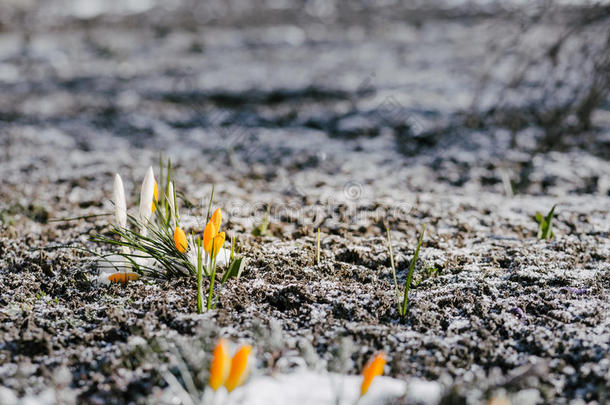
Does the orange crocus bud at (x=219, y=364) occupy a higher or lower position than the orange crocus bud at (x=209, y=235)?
lower

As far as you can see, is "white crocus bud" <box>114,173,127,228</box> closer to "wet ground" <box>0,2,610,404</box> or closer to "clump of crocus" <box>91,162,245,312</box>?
"clump of crocus" <box>91,162,245,312</box>

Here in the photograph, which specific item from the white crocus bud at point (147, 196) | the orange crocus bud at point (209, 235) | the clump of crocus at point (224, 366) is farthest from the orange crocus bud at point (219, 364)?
the white crocus bud at point (147, 196)

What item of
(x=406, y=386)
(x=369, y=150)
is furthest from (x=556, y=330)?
(x=369, y=150)

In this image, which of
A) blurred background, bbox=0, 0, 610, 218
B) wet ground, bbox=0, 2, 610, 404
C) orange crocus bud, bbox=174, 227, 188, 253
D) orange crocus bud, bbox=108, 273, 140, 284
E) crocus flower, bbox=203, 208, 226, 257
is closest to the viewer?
wet ground, bbox=0, 2, 610, 404

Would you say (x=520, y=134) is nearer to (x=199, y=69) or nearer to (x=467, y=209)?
(x=467, y=209)

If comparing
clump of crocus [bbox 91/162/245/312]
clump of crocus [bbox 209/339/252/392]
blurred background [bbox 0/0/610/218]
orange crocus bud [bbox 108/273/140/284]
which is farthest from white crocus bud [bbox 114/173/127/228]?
blurred background [bbox 0/0/610/218]

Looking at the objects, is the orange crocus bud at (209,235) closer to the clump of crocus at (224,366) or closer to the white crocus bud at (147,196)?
the white crocus bud at (147,196)

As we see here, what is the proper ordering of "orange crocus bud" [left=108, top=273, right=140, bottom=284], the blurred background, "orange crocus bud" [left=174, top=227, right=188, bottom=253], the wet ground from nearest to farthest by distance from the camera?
the wet ground, "orange crocus bud" [left=174, top=227, right=188, bottom=253], "orange crocus bud" [left=108, top=273, right=140, bottom=284], the blurred background
